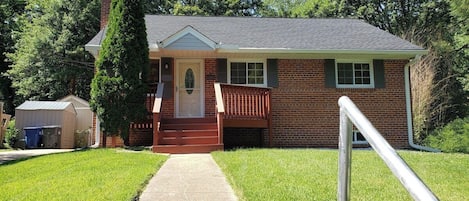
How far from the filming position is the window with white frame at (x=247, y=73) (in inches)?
→ 473

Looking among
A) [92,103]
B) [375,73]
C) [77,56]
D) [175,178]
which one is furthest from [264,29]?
[77,56]

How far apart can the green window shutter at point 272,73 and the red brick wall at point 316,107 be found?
0.46 feet

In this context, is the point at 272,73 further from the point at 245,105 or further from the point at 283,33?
the point at 283,33

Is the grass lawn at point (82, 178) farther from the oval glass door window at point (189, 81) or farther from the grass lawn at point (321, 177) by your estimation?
the oval glass door window at point (189, 81)

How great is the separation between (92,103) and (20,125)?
911cm

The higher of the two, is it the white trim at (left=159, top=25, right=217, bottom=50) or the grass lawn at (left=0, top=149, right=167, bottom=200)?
the white trim at (left=159, top=25, right=217, bottom=50)

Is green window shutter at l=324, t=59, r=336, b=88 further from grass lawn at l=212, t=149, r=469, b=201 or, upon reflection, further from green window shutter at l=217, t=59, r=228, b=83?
grass lawn at l=212, t=149, r=469, b=201

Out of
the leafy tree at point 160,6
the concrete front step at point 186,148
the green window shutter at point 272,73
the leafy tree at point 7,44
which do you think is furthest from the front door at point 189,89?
the leafy tree at point 7,44

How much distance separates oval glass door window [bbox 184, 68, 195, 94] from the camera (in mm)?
11930

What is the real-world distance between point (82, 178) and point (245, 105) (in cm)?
575

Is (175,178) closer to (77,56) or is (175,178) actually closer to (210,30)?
(210,30)

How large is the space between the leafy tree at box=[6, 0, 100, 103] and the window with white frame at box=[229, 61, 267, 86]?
54.1 ft

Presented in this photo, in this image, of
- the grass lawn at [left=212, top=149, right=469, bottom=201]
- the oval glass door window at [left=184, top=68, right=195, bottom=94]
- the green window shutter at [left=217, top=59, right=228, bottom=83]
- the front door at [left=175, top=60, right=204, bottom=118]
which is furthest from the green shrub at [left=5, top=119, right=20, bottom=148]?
the grass lawn at [left=212, top=149, right=469, bottom=201]

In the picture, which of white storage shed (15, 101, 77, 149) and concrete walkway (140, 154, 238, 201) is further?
white storage shed (15, 101, 77, 149)
